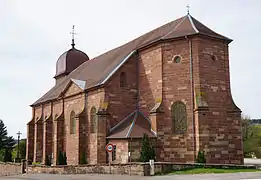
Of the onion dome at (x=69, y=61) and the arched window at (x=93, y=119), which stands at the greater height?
the onion dome at (x=69, y=61)

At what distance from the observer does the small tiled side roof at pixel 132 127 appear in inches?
968

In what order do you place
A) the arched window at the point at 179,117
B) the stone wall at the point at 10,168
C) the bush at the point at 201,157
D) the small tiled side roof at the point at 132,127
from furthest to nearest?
the stone wall at the point at 10,168
the small tiled side roof at the point at 132,127
the arched window at the point at 179,117
the bush at the point at 201,157

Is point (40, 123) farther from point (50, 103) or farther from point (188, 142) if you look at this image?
point (188, 142)

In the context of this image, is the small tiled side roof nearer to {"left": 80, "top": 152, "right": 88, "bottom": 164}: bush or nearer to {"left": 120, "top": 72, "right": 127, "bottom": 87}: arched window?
{"left": 120, "top": 72, "right": 127, "bottom": 87}: arched window

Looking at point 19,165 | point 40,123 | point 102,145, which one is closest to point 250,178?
point 102,145

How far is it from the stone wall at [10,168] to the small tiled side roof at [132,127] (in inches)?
539

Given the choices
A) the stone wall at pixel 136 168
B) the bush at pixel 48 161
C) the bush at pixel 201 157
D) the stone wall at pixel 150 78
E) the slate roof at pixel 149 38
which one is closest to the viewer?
the stone wall at pixel 136 168

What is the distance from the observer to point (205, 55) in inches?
981

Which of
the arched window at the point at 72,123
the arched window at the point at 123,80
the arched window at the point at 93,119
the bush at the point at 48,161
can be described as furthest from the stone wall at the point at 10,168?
the arched window at the point at 123,80

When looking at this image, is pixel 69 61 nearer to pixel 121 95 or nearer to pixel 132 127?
pixel 121 95

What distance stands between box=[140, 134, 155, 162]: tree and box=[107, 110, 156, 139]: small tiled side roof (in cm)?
140

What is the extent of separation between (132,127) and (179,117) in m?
3.63

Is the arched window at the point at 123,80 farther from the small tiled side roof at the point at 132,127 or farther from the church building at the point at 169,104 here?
the small tiled side roof at the point at 132,127

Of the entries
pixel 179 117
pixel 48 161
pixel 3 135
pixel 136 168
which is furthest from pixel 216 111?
pixel 3 135
